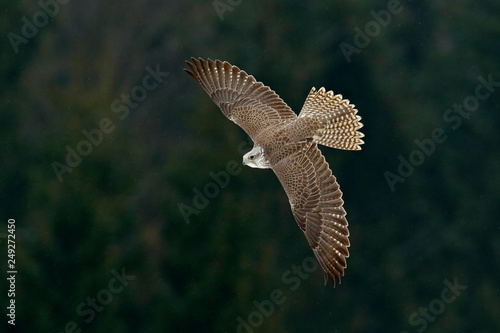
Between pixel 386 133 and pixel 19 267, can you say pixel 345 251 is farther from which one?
pixel 19 267

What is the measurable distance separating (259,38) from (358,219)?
15.5 feet

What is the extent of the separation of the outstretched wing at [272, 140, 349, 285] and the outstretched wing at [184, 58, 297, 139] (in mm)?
1364

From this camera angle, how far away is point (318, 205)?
13180mm

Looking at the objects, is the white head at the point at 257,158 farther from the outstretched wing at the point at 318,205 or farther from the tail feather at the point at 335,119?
the tail feather at the point at 335,119

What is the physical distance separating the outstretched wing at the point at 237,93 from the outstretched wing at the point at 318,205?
1364 millimetres

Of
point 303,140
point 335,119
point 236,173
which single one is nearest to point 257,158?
point 303,140

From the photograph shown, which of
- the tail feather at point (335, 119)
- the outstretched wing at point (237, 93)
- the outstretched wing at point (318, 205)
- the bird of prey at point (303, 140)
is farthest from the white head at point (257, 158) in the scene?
the tail feather at point (335, 119)

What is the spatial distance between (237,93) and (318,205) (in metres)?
3.06

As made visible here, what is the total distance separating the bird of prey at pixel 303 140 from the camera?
13.0 m

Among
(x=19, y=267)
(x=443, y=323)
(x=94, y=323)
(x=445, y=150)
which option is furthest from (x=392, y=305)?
(x=19, y=267)

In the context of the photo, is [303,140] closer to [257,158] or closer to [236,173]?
[257,158]

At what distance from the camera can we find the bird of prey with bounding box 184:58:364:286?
13.0 meters

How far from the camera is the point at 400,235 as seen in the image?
646 inches

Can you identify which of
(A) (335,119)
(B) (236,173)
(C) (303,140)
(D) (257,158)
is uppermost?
(A) (335,119)
